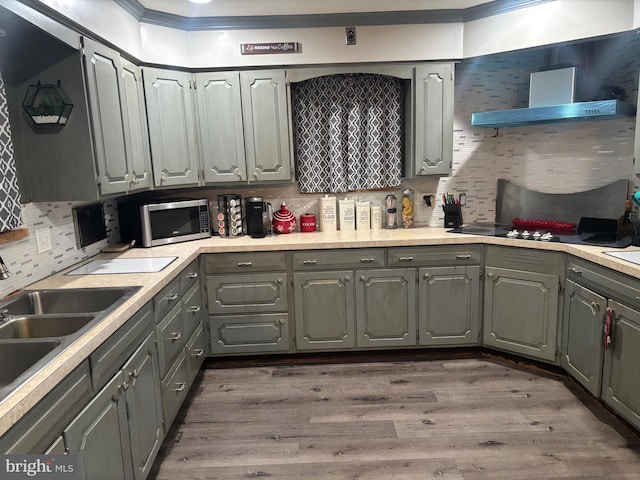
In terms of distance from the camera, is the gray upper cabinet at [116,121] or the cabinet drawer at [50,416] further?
the gray upper cabinet at [116,121]

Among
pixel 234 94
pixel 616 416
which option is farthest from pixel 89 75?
pixel 616 416

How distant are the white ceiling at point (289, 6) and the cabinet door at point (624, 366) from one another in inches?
83.1

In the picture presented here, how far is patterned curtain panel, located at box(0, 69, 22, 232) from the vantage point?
6.02 ft

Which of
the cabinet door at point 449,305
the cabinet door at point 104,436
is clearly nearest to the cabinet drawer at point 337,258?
the cabinet door at point 449,305

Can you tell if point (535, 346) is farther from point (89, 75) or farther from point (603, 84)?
point (89, 75)

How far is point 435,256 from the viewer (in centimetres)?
309

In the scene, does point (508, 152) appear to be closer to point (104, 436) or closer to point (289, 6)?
point (289, 6)

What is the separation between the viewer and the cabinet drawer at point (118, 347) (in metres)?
1.51

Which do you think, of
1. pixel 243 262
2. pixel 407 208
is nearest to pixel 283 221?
pixel 243 262

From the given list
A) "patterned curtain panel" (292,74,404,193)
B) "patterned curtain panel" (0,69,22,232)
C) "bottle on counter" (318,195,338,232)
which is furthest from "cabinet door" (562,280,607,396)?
"patterned curtain panel" (0,69,22,232)

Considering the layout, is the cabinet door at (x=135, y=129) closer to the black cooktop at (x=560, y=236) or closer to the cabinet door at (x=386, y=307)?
the cabinet door at (x=386, y=307)

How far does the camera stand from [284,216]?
3416 millimetres

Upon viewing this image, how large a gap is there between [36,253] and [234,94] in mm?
1618

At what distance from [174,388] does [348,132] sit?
84.7 inches
